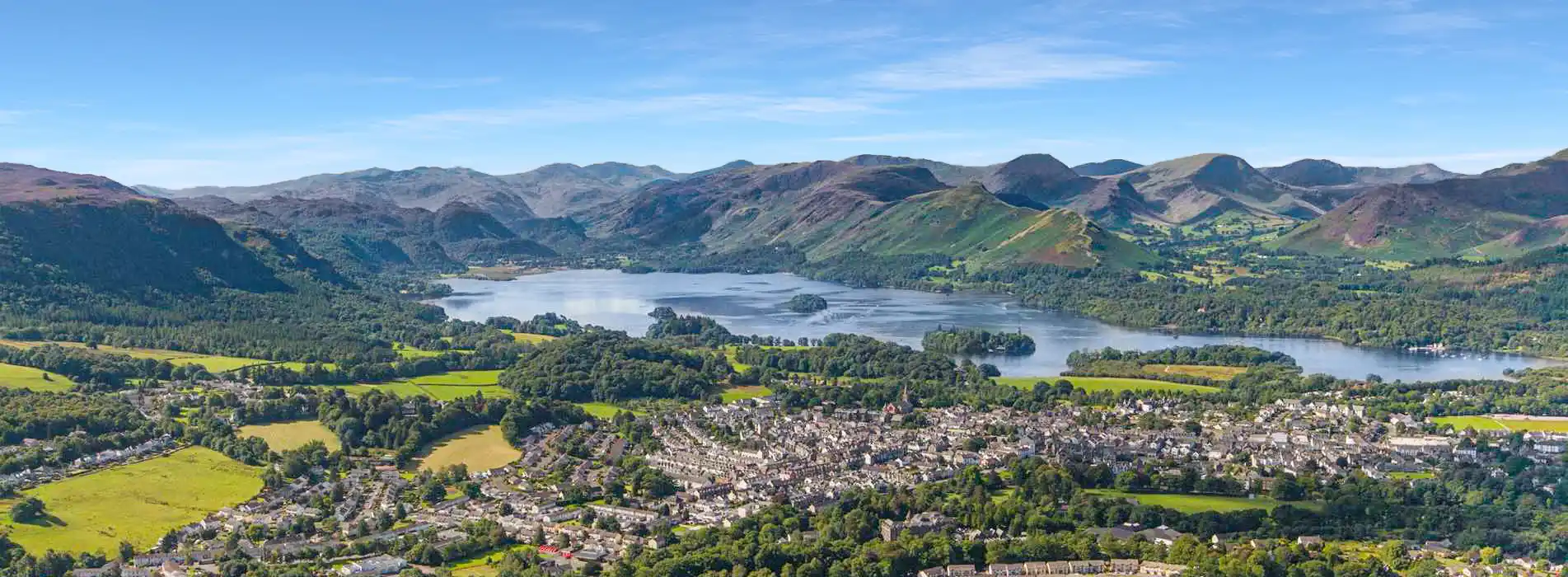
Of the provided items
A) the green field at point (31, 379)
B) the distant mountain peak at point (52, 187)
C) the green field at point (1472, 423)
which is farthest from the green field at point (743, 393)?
the distant mountain peak at point (52, 187)

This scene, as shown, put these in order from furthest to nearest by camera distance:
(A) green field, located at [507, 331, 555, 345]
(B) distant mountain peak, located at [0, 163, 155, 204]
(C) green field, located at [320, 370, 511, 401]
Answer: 1. (B) distant mountain peak, located at [0, 163, 155, 204]
2. (A) green field, located at [507, 331, 555, 345]
3. (C) green field, located at [320, 370, 511, 401]

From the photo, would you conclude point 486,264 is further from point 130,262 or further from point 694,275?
point 130,262

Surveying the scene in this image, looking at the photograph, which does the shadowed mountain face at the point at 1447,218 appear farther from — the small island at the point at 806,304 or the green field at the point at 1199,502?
the green field at the point at 1199,502

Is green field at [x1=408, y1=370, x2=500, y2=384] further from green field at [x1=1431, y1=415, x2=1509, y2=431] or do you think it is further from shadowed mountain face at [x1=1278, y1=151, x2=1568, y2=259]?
shadowed mountain face at [x1=1278, y1=151, x2=1568, y2=259]

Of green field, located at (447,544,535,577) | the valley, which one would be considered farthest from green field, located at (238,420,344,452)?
green field, located at (447,544,535,577)

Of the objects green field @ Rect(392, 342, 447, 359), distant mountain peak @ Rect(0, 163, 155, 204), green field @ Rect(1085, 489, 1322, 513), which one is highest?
distant mountain peak @ Rect(0, 163, 155, 204)

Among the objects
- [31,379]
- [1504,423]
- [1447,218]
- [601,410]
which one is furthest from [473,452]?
[1447,218]
